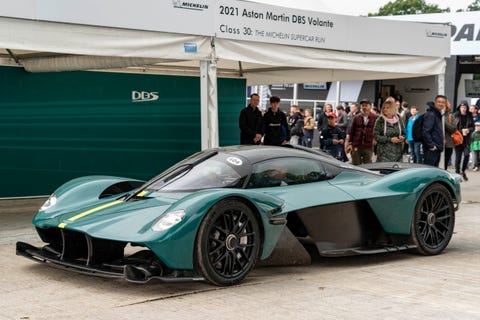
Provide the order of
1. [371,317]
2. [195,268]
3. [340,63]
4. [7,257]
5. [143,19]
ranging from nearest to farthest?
[371,317] < [195,268] < [7,257] < [143,19] < [340,63]

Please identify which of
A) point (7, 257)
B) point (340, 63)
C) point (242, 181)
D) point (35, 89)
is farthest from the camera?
point (35, 89)

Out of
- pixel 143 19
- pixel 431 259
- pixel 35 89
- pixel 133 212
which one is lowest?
pixel 431 259

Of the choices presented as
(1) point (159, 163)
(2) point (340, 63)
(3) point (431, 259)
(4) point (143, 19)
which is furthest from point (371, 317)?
(1) point (159, 163)

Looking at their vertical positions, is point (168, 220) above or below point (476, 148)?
above

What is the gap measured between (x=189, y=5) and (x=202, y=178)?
10.4 ft

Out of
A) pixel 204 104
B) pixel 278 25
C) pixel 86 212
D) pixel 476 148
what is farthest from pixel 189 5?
pixel 476 148

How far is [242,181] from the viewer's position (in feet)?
22.7

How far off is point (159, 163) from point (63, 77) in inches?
92.6

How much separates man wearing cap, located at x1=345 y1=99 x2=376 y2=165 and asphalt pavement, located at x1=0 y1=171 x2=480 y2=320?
5000mm

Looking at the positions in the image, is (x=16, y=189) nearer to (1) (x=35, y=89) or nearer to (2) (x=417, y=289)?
(1) (x=35, y=89)

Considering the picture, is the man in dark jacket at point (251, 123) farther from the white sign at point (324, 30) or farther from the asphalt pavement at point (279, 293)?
the asphalt pavement at point (279, 293)

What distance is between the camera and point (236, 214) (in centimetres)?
639

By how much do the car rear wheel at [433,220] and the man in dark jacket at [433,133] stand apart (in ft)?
15.0

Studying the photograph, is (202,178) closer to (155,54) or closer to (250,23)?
(155,54)
